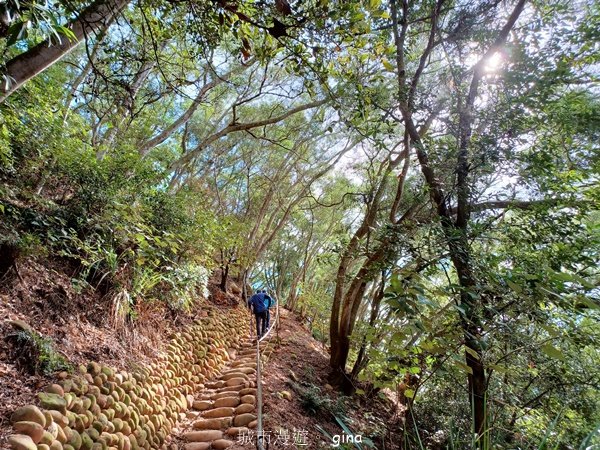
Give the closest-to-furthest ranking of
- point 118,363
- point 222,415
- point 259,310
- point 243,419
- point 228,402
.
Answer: point 118,363 → point 243,419 → point 222,415 → point 228,402 → point 259,310

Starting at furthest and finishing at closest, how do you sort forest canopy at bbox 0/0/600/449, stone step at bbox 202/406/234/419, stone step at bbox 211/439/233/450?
stone step at bbox 202/406/234/419 < stone step at bbox 211/439/233/450 < forest canopy at bbox 0/0/600/449

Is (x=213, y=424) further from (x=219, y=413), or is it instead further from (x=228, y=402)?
(x=228, y=402)

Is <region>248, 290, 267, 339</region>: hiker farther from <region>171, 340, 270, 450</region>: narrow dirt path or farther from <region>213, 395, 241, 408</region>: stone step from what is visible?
<region>213, 395, 241, 408</region>: stone step

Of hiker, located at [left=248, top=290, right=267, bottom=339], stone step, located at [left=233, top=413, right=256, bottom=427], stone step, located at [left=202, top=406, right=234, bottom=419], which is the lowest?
stone step, located at [left=202, top=406, right=234, bottom=419]

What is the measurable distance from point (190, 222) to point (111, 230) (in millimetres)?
1476

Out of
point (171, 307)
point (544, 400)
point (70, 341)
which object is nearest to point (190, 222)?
point (171, 307)

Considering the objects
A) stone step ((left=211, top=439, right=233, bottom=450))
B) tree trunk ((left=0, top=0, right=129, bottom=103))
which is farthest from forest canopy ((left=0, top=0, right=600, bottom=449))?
stone step ((left=211, top=439, right=233, bottom=450))

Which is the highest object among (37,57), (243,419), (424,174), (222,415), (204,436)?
(424,174)

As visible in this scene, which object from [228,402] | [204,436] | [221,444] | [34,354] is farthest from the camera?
[228,402]

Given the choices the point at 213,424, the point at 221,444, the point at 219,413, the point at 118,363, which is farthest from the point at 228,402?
the point at 118,363

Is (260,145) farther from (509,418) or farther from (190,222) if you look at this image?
(509,418)

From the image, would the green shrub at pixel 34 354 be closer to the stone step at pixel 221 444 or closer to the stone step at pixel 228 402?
the stone step at pixel 221 444

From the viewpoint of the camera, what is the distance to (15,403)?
6.76ft

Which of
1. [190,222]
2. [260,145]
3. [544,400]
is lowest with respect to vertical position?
A: [544,400]
